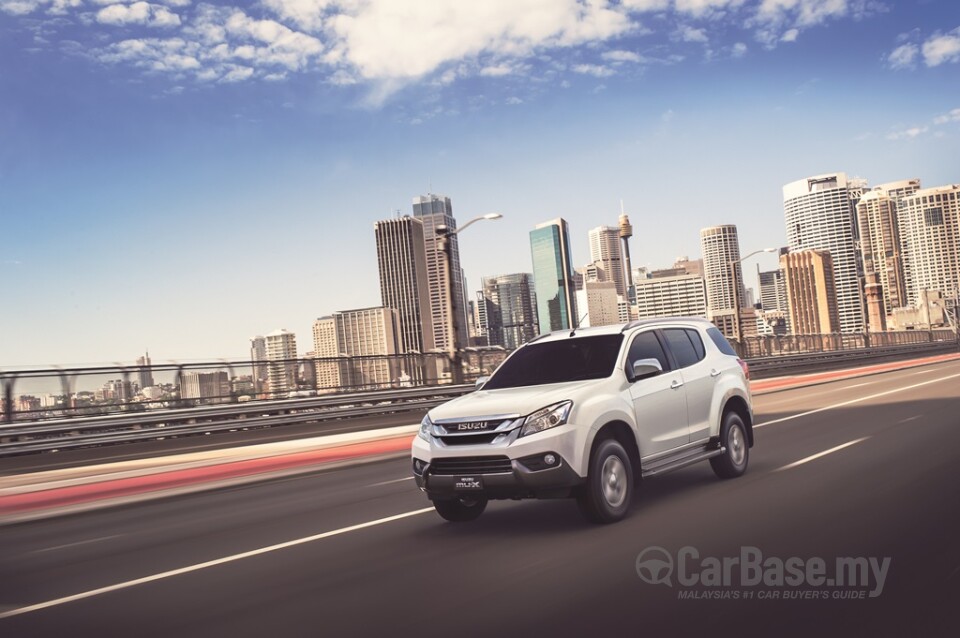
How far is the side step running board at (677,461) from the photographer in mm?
8398

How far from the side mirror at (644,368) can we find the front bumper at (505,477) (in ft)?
4.48

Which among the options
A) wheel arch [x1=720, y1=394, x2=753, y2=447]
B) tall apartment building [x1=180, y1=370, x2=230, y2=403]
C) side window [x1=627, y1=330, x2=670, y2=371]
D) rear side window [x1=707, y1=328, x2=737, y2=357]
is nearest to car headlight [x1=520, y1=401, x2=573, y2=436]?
side window [x1=627, y1=330, x2=670, y2=371]

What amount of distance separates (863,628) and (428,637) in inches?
93.0

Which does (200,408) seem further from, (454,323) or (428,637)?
(428,637)

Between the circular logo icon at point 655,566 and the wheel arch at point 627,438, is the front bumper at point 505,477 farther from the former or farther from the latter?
the circular logo icon at point 655,566

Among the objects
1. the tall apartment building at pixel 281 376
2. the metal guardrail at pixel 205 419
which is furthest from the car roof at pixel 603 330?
the tall apartment building at pixel 281 376

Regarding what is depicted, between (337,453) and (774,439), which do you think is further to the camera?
→ (337,453)

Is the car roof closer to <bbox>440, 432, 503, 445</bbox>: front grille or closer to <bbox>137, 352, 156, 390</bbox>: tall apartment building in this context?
<bbox>440, 432, 503, 445</bbox>: front grille

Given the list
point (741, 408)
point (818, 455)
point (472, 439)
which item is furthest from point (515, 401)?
point (818, 455)

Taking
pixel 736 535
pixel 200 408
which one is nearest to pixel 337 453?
pixel 200 408

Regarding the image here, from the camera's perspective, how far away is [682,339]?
9.83m

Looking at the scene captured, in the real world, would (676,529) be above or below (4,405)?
below

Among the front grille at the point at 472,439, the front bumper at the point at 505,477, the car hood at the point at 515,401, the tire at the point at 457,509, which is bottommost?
the tire at the point at 457,509

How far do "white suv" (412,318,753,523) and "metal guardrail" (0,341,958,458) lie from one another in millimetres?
14641
